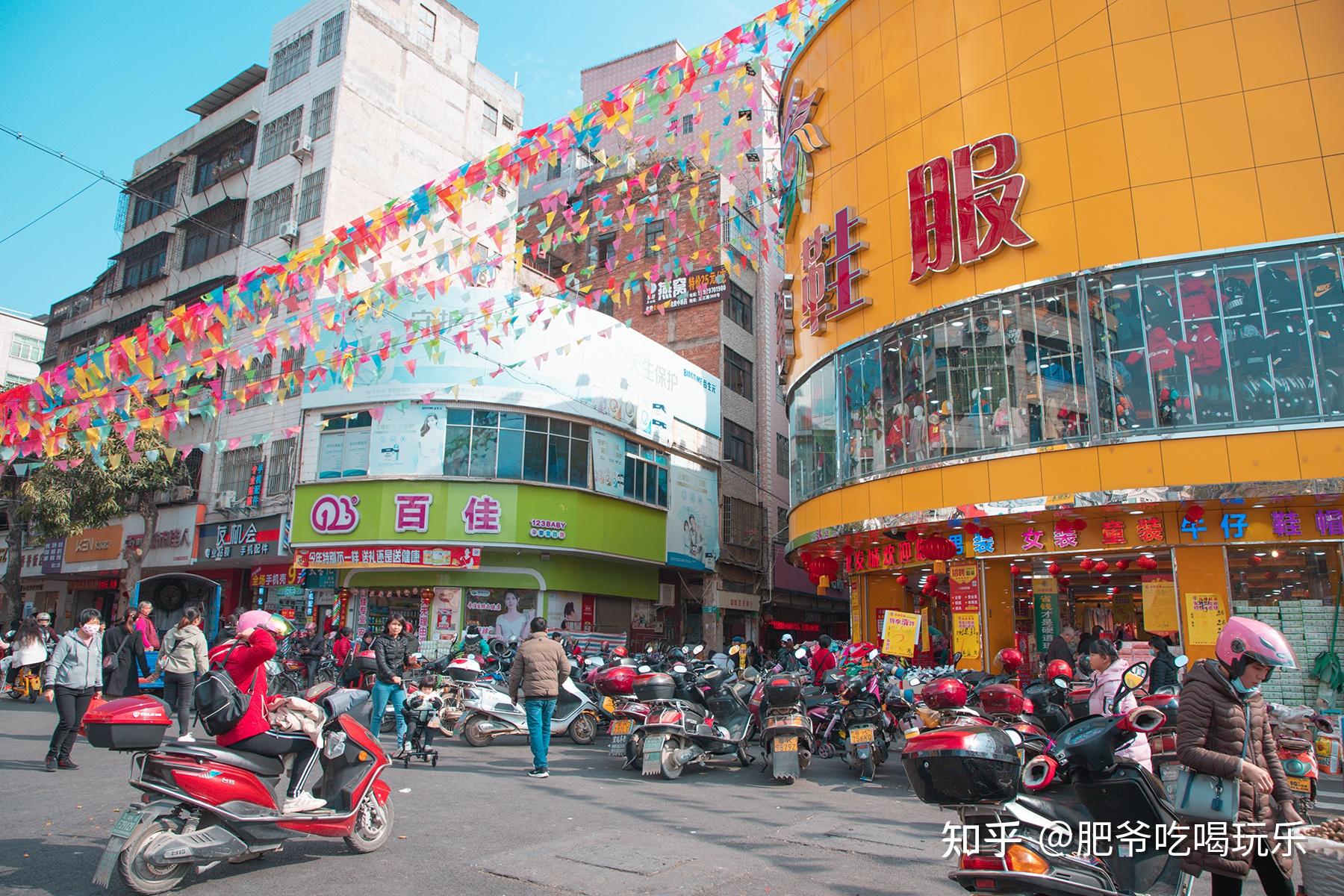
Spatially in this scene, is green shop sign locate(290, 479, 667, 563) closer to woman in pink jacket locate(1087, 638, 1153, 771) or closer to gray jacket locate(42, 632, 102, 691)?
gray jacket locate(42, 632, 102, 691)

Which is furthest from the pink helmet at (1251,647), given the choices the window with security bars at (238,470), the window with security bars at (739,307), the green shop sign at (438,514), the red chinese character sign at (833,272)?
the window with security bars at (739,307)

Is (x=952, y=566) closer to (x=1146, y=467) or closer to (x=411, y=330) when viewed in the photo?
(x=1146, y=467)

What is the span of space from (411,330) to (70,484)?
476 inches

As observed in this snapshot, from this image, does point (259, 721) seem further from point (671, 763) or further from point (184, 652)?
point (184, 652)

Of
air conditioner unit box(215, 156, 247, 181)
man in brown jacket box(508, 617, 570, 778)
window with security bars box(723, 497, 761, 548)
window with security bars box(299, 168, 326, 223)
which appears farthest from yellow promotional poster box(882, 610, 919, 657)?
air conditioner unit box(215, 156, 247, 181)

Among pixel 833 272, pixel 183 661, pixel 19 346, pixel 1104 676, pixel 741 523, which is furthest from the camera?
pixel 19 346

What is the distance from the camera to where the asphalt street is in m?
5.06

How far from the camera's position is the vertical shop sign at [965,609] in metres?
15.2

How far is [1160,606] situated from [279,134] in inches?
1132

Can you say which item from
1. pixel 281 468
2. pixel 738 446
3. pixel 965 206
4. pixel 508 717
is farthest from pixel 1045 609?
pixel 281 468

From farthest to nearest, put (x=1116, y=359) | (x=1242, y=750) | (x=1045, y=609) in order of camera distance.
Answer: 1. (x=1045, y=609)
2. (x=1116, y=359)
3. (x=1242, y=750)

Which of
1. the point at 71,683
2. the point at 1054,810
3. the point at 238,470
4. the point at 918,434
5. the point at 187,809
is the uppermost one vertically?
the point at 238,470

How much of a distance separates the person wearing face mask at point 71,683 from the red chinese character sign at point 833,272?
43.5 feet

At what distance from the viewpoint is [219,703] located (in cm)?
520
